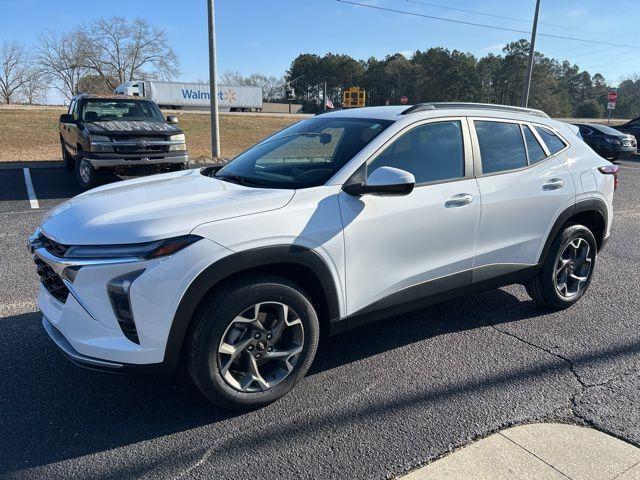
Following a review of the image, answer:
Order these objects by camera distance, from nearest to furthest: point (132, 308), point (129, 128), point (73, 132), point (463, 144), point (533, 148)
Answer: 1. point (132, 308)
2. point (463, 144)
3. point (533, 148)
4. point (129, 128)
5. point (73, 132)

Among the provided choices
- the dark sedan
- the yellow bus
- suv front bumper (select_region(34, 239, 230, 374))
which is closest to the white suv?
suv front bumper (select_region(34, 239, 230, 374))

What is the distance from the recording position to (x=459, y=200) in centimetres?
341

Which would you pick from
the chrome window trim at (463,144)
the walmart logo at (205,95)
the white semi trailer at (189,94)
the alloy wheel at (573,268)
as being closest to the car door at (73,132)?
the chrome window trim at (463,144)

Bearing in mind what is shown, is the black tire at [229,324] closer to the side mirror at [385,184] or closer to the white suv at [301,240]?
the white suv at [301,240]

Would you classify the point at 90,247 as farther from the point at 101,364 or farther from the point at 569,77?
the point at 569,77

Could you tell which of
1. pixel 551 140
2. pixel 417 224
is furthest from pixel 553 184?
pixel 417 224

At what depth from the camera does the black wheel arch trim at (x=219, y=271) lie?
8.16 feet

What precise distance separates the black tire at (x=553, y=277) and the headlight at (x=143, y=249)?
299cm

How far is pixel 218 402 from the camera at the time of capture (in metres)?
2.73

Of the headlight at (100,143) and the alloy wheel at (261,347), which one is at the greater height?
the headlight at (100,143)

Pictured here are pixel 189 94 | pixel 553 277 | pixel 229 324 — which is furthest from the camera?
pixel 189 94

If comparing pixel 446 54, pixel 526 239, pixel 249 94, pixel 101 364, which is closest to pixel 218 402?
pixel 101 364

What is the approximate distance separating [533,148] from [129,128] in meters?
7.90

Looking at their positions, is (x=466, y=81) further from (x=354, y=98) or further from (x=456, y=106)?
(x=456, y=106)
